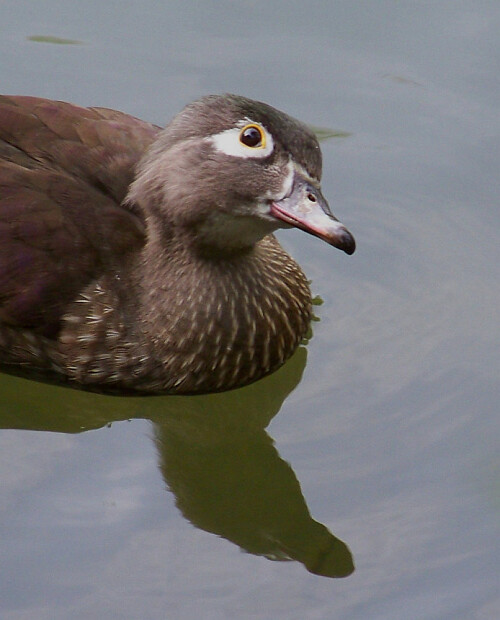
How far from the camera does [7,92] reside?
6.14 meters

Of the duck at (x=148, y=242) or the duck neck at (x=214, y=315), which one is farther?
the duck neck at (x=214, y=315)

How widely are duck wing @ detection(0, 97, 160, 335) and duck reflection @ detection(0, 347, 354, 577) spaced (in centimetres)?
34

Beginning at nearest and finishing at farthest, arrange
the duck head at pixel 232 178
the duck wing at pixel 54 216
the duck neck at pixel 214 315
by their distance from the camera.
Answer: the duck head at pixel 232 178 → the duck wing at pixel 54 216 → the duck neck at pixel 214 315

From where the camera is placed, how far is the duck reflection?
14.7 ft

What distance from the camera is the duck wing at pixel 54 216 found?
4668mm

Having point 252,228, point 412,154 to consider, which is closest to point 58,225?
point 252,228

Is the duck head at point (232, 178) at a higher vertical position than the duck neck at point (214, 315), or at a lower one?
higher

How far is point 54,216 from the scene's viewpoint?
466 centimetres

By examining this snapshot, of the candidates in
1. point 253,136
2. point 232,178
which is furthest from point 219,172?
point 253,136

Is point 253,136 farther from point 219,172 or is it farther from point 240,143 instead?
point 219,172

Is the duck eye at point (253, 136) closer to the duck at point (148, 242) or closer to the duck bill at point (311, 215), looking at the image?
the duck at point (148, 242)

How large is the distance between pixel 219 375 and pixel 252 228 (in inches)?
22.2

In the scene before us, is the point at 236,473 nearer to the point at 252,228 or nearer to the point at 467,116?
the point at 252,228

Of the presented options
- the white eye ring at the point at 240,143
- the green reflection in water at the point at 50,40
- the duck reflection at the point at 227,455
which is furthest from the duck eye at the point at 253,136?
the green reflection in water at the point at 50,40
